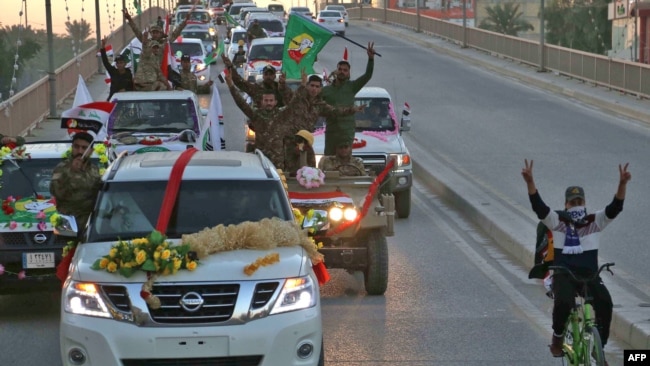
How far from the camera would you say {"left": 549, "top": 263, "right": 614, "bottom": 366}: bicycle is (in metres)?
8.78

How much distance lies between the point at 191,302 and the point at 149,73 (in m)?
16.6

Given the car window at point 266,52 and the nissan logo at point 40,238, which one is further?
the car window at point 266,52

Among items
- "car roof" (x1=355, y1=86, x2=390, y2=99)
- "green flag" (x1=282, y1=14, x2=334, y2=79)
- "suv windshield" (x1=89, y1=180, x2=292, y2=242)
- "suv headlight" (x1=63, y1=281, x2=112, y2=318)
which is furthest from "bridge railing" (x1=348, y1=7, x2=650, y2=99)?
"suv headlight" (x1=63, y1=281, x2=112, y2=318)

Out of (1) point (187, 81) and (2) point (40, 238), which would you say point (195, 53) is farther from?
(2) point (40, 238)

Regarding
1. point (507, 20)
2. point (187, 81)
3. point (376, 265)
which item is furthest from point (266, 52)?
point (507, 20)

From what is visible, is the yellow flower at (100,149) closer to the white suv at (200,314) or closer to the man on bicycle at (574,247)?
the white suv at (200,314)

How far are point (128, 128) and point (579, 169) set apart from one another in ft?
28.3

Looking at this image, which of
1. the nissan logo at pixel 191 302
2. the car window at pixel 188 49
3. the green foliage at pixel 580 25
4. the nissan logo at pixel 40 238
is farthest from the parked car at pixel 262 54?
the green foliage at pixel 580 25

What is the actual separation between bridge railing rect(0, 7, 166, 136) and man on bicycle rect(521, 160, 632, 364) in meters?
18.4

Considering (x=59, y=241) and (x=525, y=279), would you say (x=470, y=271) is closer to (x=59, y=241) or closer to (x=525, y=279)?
(x=525, y=279)

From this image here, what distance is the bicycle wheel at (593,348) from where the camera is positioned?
28.6 feet

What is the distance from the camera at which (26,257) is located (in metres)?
12.1

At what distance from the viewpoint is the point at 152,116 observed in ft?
66.9

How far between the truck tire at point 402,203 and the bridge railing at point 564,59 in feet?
62.1
